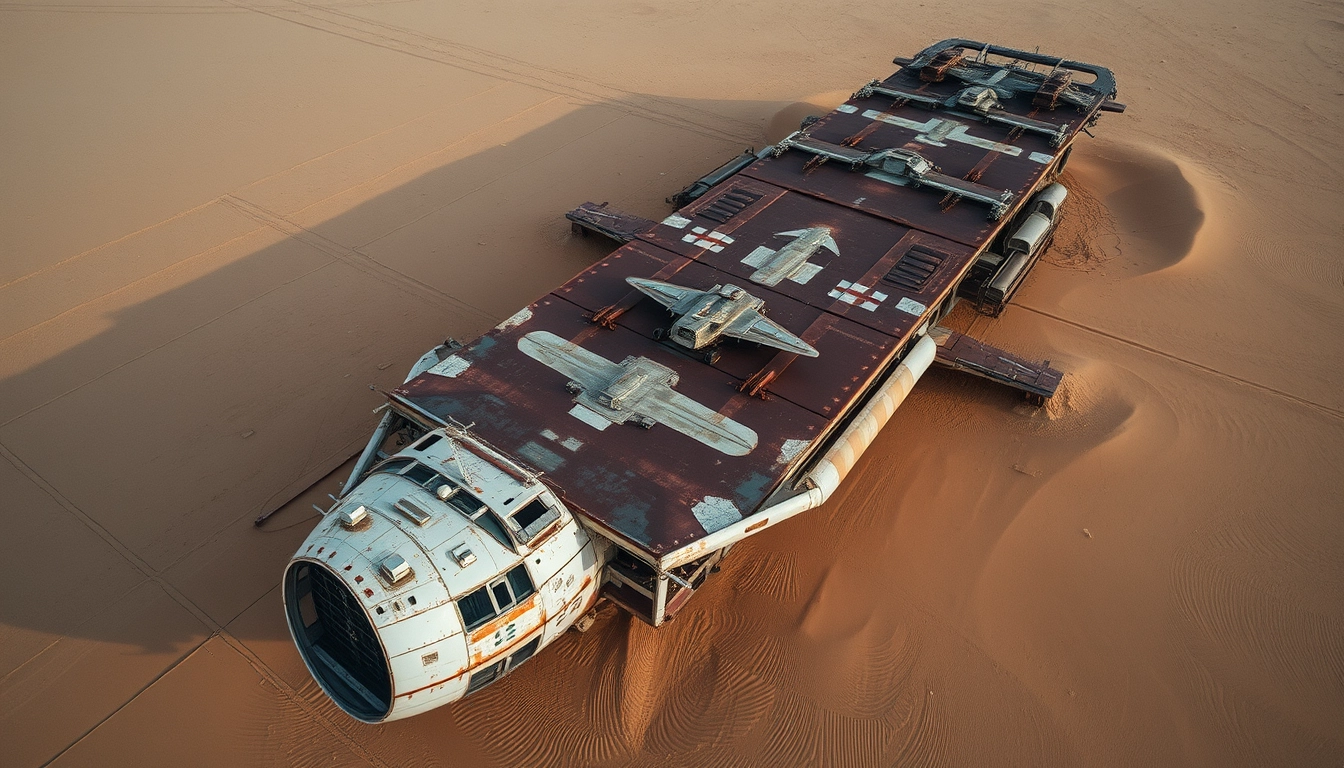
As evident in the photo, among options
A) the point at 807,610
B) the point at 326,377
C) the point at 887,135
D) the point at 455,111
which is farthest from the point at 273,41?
the point at 807,610

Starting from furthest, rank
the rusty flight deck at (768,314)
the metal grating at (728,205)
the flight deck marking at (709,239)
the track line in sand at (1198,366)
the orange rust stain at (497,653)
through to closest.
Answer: the metal grating at (728,205) < the track line in sand at (1198,366) < the flight deck marking at (709,239) < the rusty flight deck at (768,314) < the orange rust stain at (497,653)

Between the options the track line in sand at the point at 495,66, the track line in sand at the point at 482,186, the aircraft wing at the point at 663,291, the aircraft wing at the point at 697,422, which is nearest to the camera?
the aircraft wing at the point at 697,422

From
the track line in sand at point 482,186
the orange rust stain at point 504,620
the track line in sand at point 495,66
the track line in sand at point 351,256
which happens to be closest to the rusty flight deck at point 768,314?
the orange rust stain at point 504,620

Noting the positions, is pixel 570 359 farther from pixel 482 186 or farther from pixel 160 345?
pixel 482 186

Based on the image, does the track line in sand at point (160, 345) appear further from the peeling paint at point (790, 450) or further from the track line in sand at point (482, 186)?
the peeling paint at point (790, 450)

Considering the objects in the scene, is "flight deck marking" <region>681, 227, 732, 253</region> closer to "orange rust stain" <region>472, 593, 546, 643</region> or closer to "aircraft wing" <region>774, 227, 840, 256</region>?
"aircraft wing" <region>774, 227, 840, 256</region>

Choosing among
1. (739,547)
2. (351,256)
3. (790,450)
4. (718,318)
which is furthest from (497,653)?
(351,256)

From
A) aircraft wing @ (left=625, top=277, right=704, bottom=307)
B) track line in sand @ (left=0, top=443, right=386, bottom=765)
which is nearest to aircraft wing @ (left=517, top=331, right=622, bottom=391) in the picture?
aircraft wing @ (left=625, top=277, right=704, bottom=307)
